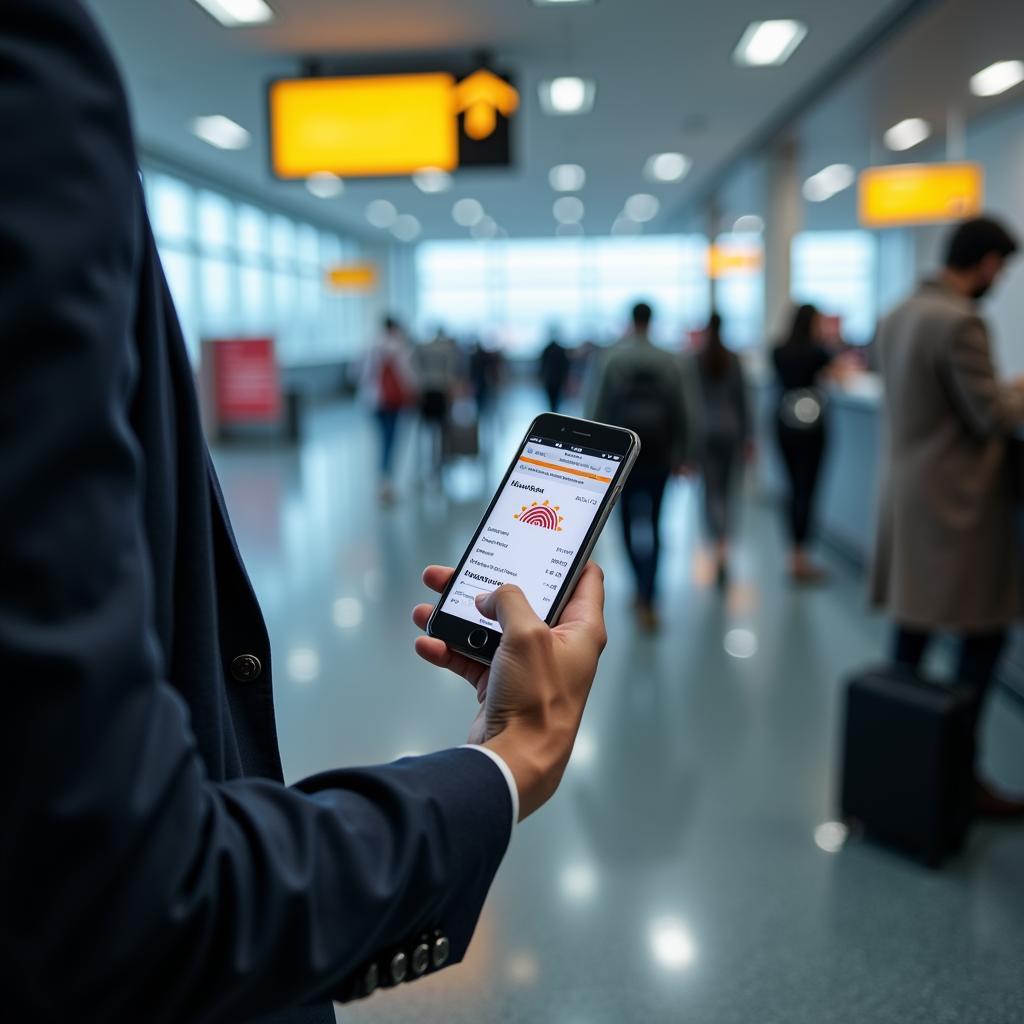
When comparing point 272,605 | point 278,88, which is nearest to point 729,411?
point 272,605

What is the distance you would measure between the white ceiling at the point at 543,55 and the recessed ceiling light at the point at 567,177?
1.04m

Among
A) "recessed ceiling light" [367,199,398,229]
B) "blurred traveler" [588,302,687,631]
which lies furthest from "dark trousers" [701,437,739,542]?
"recessed ceiling light" [367,199,398,229]

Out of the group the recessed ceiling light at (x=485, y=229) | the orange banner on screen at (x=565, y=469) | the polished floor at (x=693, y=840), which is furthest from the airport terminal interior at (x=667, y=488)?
the recessed ceiling light at (x=485, y=229)

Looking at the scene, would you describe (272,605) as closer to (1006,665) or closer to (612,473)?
(1006,665)

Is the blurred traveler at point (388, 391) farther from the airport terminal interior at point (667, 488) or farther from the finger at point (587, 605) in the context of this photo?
the finger at point (587, 605)

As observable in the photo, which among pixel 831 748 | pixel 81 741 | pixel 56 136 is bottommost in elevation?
pixel 831 748

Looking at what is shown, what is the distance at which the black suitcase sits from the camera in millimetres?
3090

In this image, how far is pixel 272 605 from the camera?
6004 mm

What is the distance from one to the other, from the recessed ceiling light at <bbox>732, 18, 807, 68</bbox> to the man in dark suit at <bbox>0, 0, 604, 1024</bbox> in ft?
26.3

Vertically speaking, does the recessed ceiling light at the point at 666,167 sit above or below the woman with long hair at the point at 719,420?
above

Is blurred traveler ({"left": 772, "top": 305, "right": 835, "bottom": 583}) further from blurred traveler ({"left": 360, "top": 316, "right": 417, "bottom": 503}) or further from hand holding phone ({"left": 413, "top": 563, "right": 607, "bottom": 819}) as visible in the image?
hand holding phone ({"left": 413, "top": 563, "right": 607, "bottom": 819})

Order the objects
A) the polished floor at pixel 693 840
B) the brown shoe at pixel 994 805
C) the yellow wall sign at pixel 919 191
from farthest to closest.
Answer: the yellow wall sign at pixel 919 191 → the brown shoe at pixel 994 805 → the polished floor at pixel 693 840

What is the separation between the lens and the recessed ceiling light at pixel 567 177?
47.9ft

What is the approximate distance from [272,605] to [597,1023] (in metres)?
4.04
